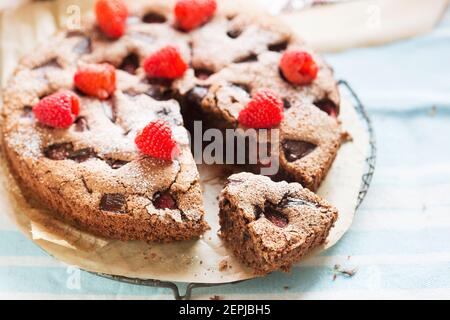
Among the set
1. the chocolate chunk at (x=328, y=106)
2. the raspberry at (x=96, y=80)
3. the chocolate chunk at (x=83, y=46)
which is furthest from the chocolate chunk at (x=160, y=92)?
the chocolate chunk at (x=328, y=106)

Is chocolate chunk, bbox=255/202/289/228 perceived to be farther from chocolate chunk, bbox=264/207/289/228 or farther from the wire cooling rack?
the wire cooling rack

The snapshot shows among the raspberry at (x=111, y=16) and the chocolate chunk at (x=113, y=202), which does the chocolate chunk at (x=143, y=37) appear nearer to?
the raspberry at (x=111, y=16)

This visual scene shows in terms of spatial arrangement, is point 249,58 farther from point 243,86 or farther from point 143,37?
point 143,37

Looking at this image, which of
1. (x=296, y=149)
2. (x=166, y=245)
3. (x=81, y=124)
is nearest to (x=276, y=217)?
(x=296, y=149)

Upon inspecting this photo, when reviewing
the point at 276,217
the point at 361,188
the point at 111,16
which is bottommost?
the point at 361,188

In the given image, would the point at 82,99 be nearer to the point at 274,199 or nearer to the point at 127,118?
the point at 127,118

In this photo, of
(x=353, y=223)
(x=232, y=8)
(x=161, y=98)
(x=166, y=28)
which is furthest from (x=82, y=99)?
(x=353, y=223)
